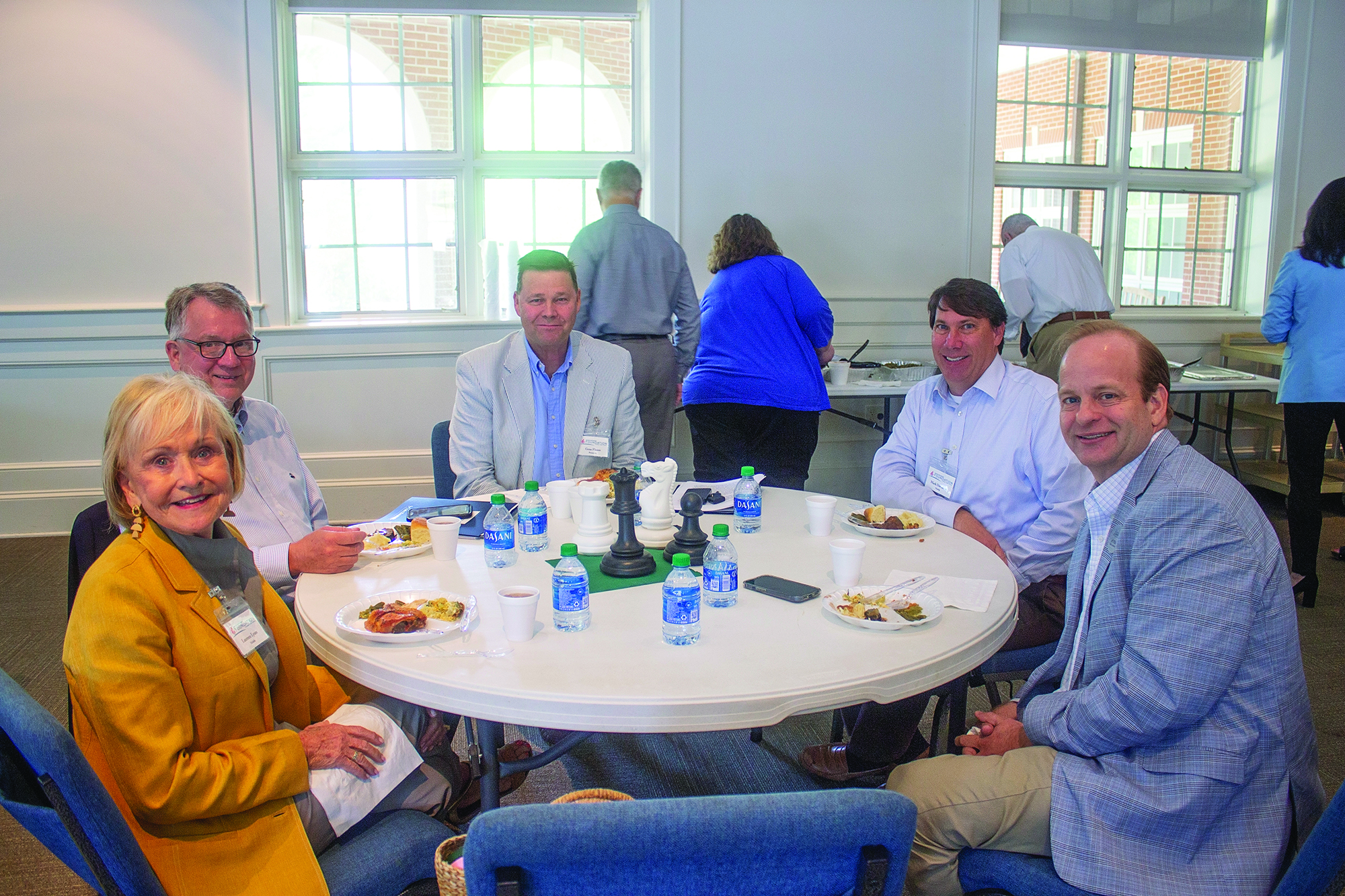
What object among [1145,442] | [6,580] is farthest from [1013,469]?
[6,580]

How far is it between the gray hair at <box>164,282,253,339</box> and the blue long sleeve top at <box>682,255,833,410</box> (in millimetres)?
1962

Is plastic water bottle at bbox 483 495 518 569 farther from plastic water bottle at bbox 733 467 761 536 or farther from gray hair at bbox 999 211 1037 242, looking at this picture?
gray hair at bbox 999 211 1037 242

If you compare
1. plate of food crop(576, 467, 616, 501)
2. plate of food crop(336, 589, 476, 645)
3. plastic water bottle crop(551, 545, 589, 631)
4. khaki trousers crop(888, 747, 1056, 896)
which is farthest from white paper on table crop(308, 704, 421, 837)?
khaki trousers crop(888, 747, 1056, 896)

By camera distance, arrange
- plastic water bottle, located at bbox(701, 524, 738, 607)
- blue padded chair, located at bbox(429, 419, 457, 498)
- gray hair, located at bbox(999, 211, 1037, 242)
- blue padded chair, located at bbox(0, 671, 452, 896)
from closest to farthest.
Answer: blue padded chair, located at bbox(0, 671, 452, 896) → plastic water bottle, located at bbox(701, 524, 738, 607) → blue padded chair, located at bbox(429, 419, 457, 498) → gray hair, located at bbox(999, 211, 1037, 242)

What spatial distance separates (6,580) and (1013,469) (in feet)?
13.6

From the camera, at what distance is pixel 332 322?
15.8 feet

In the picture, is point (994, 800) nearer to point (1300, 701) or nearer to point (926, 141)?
point (1300, 701)

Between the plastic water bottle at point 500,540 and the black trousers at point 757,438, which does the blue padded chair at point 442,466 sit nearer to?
the plastic water bottle at point 500,540

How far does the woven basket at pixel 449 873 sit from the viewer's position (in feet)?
3.80

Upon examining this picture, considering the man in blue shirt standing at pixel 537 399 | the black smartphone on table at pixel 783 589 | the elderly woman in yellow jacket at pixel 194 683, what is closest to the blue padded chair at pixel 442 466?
the man in blue shirt standing at pixel 537 399

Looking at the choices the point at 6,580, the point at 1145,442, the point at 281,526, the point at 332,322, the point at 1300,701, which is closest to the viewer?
the point at 1300,701

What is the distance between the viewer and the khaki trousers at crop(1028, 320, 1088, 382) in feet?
13.1

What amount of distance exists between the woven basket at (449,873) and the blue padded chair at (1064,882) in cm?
73

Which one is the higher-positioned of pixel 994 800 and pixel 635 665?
pixel 635 665
